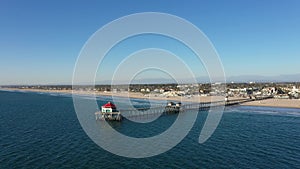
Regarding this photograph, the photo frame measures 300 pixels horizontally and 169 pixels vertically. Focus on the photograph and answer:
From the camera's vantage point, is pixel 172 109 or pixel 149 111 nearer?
pixel 149 111

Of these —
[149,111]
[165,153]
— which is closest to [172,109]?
[149,111]

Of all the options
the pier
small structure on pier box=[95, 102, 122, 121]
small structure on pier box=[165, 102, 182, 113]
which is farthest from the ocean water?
small structure on pier box=[165, 102, 182, 113]

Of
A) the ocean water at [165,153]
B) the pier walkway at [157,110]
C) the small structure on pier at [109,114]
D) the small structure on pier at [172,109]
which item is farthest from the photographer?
the small structure on pier at [172,109]

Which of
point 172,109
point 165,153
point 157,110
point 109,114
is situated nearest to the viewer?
point 165,153

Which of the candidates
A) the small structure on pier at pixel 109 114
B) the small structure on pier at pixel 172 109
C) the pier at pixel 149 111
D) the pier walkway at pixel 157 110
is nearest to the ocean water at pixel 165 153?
the small structure on pier at pixel 109 114

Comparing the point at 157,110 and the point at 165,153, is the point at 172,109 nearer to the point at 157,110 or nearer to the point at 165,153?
the point at 157,110

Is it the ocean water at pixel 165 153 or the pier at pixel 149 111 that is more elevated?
the pier at pixel 149 111

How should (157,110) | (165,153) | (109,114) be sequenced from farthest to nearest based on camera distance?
(157,110) < (109,114) < (165,153)

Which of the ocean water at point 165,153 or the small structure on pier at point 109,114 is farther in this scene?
the small structure on pier at point 109,114

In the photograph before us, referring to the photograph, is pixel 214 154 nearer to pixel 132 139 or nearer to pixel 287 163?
pixel 287 163

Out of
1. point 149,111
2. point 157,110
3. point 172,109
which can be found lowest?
point 149,111

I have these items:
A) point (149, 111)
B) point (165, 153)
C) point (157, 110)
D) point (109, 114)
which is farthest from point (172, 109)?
point (165, 153)

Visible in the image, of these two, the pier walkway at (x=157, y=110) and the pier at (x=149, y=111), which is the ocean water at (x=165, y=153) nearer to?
the pier at (x=149, y=111)

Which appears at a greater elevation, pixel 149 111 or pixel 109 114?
pixel 109 114
